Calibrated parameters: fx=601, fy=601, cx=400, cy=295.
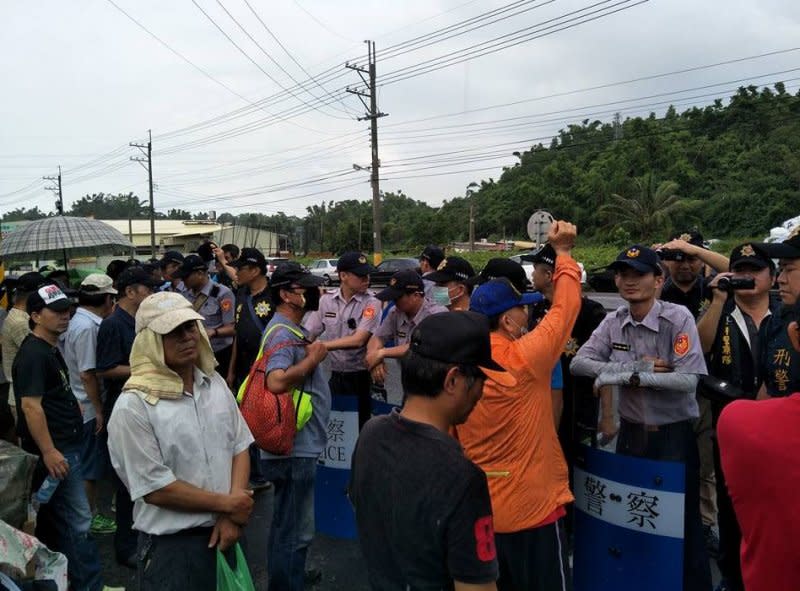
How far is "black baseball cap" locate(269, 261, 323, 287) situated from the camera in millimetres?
3340

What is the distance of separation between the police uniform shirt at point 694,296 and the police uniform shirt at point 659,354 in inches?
49.7

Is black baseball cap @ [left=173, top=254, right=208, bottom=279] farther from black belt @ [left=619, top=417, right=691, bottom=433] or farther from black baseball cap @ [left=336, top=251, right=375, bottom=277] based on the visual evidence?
black belt @ [left=619, top=417, right=691, bottom=433]

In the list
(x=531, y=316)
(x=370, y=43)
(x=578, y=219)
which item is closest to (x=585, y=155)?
(x=578, y=219)

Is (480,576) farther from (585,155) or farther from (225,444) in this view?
(585,155)

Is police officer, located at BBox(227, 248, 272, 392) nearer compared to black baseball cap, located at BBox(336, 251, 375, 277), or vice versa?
black baseball cap, located at BBox(336, 251, 375, 277)

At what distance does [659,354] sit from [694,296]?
4.67ft

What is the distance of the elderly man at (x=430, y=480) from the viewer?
152 centimetres

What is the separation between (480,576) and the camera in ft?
4.95

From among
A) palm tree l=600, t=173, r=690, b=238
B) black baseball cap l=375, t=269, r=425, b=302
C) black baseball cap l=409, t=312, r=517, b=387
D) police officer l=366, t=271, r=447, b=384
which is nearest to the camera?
black baseball cap l=409, t=312, r=517, b=387

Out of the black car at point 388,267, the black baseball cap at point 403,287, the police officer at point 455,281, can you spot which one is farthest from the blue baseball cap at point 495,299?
the black car at point 388,267

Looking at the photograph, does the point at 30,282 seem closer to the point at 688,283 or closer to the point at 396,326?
the point at 396,326

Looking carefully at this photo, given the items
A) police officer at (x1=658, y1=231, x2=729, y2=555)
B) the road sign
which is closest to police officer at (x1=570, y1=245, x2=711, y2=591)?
police officer at (x1=658, y1=231, x2=729, y2=555)

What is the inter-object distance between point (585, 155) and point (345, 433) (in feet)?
183

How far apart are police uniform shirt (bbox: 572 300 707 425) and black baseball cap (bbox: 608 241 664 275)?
0.21 meters
